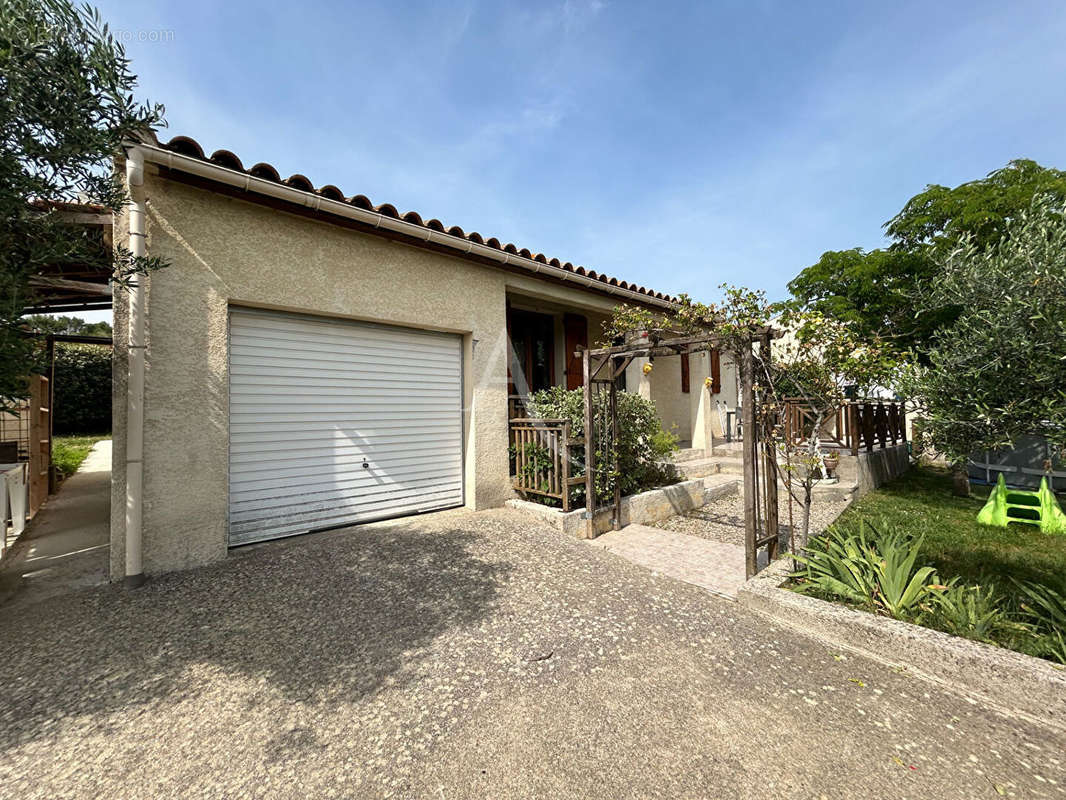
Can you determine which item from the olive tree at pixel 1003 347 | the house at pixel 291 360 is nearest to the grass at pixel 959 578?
the olive tree at pixel 1003 347

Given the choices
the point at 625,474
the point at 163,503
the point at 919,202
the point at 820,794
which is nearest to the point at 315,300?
the point at 163,503

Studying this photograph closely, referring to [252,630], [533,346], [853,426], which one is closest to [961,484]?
[853,426]

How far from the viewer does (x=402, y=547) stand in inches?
181

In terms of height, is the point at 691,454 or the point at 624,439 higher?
the point at 624,439

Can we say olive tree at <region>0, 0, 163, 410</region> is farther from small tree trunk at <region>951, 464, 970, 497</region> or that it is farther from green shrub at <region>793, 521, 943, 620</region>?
small tree trunk at <region>951, 464, 970, 497</region>

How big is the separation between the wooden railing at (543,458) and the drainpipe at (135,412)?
4.14 metres

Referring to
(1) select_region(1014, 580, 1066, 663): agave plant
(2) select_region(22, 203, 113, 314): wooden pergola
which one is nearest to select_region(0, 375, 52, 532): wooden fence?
(2) select_region(22, 203, 113, 314): wooden pergola

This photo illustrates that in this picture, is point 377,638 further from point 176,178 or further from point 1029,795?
point 176,178

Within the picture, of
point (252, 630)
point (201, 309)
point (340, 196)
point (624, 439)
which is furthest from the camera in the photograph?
point (624, 439)

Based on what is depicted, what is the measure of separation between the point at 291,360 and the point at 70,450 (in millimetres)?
12200

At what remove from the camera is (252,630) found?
3057 mm

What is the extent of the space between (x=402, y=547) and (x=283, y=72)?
5.58 meters

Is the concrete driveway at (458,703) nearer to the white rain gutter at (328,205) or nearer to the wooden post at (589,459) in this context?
the wooden post at (589,459)

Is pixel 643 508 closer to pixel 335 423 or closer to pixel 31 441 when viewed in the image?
pixel 335 423
